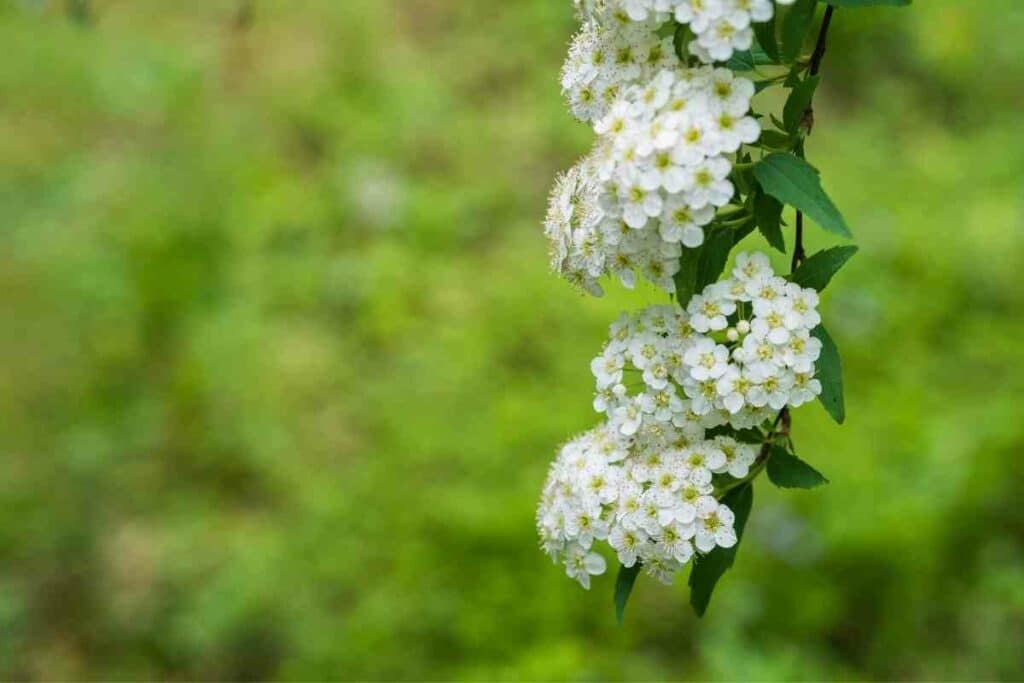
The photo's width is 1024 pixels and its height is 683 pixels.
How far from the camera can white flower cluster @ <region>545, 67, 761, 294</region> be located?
135 cm

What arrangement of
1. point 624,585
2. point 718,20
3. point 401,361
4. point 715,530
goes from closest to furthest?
1. point 718,20
2. point 715,530
3. point 624,585
4. point 401,361

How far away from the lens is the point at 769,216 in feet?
4.93

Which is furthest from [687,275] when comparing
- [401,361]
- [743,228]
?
[401,361]

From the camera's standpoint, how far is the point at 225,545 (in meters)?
4.59

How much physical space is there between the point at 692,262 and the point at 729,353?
5.1 inches

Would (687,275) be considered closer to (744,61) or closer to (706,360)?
(706,360)

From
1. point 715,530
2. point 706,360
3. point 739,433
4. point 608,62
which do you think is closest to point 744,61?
point 608,62

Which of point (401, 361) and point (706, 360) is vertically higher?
point (401, 361)

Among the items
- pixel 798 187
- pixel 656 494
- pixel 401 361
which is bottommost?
pixel 656 494

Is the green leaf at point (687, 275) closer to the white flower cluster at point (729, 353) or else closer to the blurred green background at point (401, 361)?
the white flower cluster at point (729, 353)

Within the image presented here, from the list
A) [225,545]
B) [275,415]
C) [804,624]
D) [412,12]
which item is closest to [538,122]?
[412,12]

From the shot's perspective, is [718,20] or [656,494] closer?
[718,20]

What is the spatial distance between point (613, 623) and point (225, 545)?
5.28 ft

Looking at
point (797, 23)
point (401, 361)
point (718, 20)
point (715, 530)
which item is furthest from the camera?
point (401, 361)
